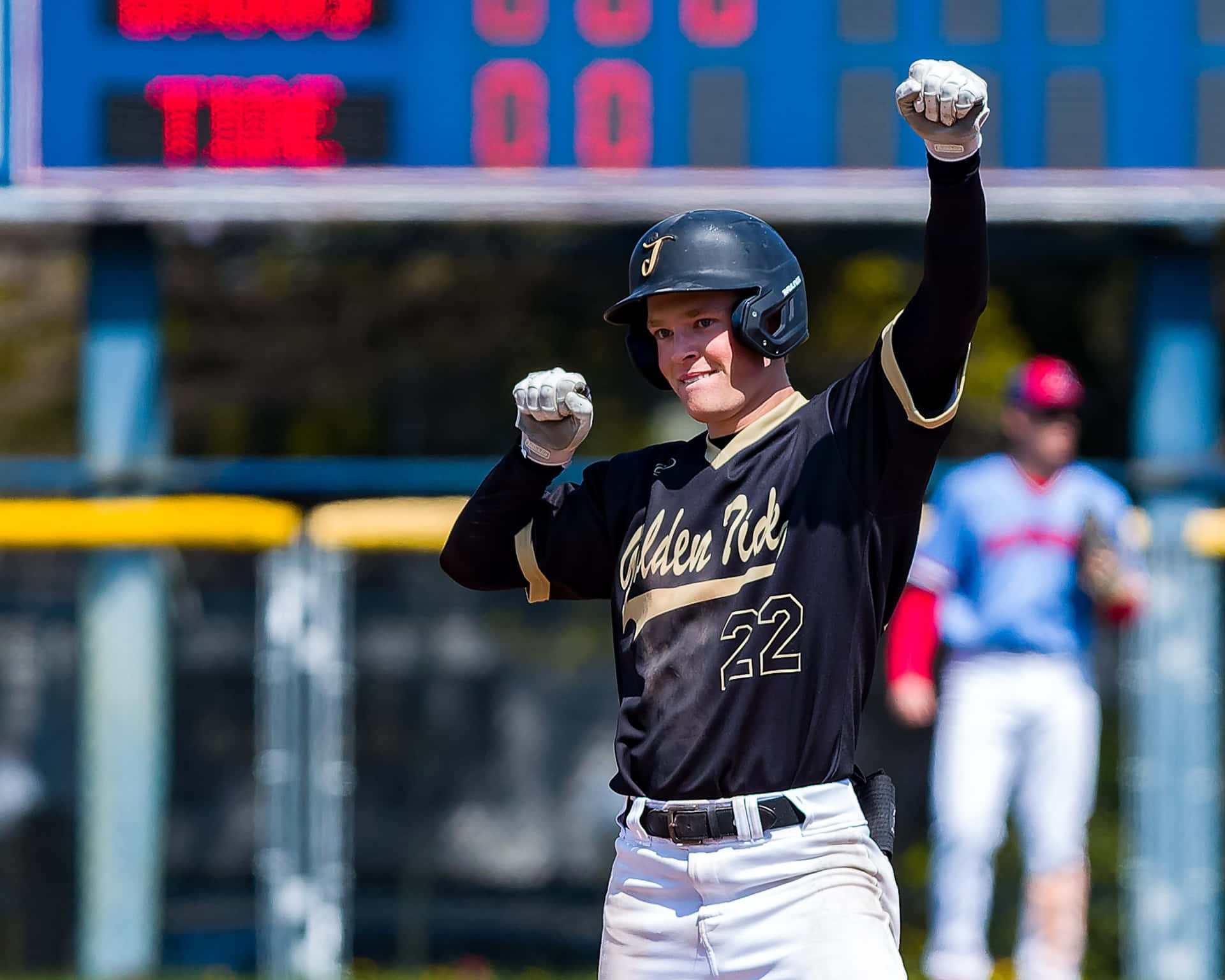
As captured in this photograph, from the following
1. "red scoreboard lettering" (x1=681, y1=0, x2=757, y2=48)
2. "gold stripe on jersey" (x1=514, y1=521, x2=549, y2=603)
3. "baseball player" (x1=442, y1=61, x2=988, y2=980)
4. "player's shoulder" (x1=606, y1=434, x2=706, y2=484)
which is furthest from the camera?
"red scoreboard lettering" (x1=681, y1=0, x2=757, y2=48)

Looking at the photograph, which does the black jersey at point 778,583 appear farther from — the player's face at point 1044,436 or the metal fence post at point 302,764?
the metal fence post at point 302,764

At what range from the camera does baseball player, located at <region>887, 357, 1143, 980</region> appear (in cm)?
531

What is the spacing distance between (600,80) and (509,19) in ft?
1.38

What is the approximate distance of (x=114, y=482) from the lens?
706 cm

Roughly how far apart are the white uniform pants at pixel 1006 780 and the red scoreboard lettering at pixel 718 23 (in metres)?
2.62

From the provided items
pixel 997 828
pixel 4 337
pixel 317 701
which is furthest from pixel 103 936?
pixel 4 337

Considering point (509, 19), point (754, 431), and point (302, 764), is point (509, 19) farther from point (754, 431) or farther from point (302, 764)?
point (754, 431)

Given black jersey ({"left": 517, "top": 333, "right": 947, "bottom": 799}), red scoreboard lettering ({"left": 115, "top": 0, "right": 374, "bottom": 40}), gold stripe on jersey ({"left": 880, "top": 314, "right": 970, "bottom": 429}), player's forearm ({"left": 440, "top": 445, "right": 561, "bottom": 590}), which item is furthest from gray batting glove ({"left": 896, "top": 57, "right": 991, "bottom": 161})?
red scoreboard lettering ({"left": 115, "top": 0, "right": 374, "bottom": 40})

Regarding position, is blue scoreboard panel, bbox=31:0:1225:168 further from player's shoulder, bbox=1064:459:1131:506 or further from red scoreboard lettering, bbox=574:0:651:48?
player's shoulder, bbox=1064:459:1131:506

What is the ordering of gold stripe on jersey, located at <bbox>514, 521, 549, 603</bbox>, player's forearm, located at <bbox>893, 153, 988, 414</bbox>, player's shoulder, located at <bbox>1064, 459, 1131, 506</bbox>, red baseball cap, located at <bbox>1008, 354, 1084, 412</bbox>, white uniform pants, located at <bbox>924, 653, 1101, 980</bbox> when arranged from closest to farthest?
player's forearm, located at <bbox>893, 153, 988, 414</bbox> < gold stripe on jersey, located at <bbox>514, 521, 549, 603</bbox> < white uniform pants, located at <bbox>924, 653, 1101, 980</bbox> < red baseball cap, located at <bbox>1008, 354, 1084, 412</bbox> < player's shoulder, located at <bbox>1064, 459, 1131, 506</bbox>

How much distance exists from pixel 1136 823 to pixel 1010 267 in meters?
2.83

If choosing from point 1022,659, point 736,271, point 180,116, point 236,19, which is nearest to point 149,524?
point 180,116

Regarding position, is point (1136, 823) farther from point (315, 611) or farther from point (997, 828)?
point (315, 611)

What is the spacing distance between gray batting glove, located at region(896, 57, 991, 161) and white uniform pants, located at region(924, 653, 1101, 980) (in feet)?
10.2
